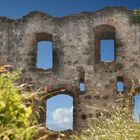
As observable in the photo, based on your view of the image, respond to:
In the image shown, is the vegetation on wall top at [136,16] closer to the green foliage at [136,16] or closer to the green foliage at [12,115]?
the green foliage at [136,16]

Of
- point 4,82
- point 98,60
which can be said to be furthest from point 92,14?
point 4,82

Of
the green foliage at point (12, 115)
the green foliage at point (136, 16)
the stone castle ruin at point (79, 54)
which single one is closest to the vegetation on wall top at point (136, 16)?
the green foliage at point (136, 16)

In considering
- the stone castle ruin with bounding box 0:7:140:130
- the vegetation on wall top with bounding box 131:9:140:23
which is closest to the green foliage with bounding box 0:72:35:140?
the stone castle ruin with bounding box 0:7:140:130

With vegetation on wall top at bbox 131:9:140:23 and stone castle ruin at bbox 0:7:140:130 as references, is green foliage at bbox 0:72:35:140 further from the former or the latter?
vegetation on wall top at bbox 131:9:140:23

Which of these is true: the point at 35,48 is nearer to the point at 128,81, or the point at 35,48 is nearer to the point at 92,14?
the point at 92,14

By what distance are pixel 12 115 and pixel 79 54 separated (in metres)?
13.8

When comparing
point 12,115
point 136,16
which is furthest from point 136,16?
point 12,115

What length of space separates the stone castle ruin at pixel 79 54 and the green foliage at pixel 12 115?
1282 centimetres

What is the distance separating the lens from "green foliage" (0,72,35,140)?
2621 millimetres

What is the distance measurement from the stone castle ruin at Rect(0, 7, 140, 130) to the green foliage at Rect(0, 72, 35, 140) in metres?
12.8

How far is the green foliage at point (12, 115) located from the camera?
8.60 feet

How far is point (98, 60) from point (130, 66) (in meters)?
1.28

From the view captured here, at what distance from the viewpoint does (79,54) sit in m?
16.5

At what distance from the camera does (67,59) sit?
54.0 feet
